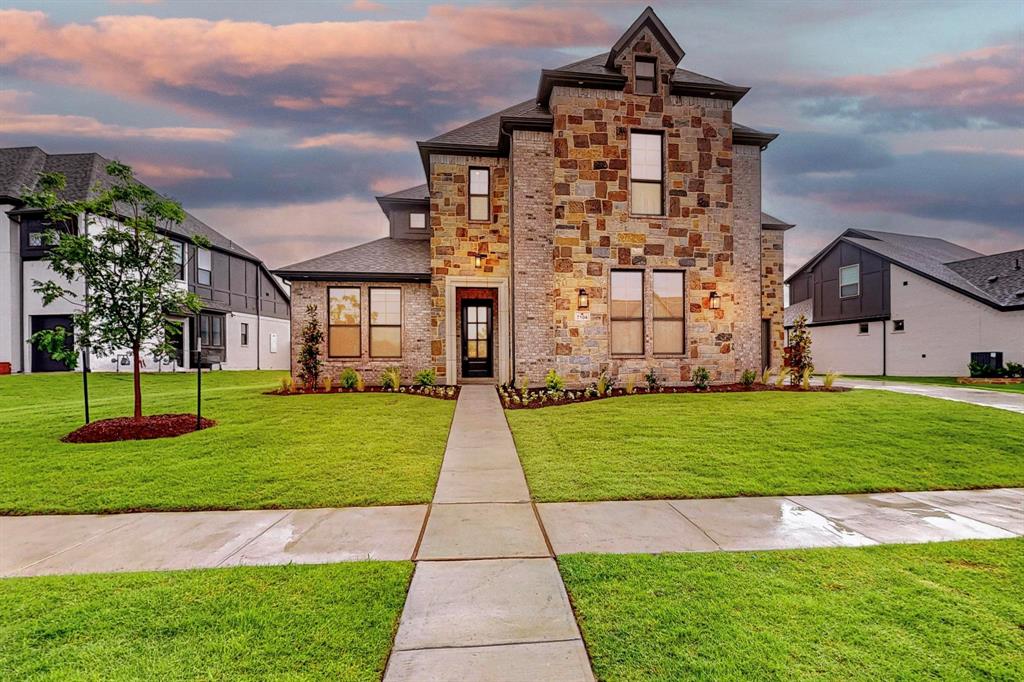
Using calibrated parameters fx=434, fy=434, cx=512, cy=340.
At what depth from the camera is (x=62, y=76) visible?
1415cm

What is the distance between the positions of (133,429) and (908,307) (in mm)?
27697

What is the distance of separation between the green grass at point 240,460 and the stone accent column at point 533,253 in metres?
3.29

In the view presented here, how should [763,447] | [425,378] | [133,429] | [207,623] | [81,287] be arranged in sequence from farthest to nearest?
1. [81,287]
2. [425,378]
3. [133,429]
4. [763,447]
5. [207,623]

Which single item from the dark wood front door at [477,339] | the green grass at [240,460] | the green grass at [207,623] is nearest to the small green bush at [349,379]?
the green grass at [240,460]

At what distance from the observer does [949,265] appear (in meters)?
21.7

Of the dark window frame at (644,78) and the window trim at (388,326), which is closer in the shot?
the dark window frame at (644,78)

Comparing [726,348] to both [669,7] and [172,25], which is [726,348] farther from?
[172,25]

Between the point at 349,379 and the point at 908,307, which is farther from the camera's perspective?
the point at 908,307

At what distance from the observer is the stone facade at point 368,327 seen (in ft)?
45.6

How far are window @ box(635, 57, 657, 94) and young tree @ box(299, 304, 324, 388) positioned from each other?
39.0 ft

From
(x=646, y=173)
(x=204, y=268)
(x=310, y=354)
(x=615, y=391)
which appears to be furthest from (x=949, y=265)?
(x=204, y=268)

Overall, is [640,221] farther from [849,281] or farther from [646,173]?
[849,281]

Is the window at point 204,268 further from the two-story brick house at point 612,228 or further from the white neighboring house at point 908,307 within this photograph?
the white neighboring house at point 908,307

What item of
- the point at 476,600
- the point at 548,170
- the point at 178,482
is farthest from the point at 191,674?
the point at 548,170
